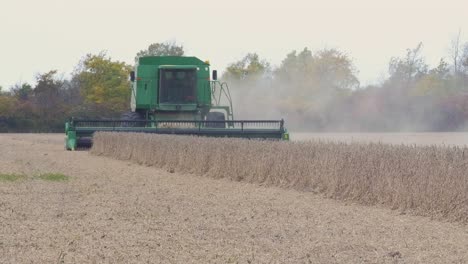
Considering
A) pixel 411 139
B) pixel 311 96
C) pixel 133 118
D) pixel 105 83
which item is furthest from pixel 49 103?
pixel 133 118

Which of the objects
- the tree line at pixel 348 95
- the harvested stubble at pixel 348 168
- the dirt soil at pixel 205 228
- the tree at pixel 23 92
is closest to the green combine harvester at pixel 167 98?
the harvested stubble at pixel 348 168

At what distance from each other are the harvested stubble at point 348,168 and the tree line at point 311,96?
120 ft

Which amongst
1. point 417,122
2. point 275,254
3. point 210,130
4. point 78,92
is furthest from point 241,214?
point 78,92

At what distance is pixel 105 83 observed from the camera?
237ft

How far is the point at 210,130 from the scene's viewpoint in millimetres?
24906

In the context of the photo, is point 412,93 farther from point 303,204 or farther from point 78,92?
point 303,204

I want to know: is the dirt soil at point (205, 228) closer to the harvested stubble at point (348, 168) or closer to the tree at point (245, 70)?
the harvested stubble at point (348, 168)

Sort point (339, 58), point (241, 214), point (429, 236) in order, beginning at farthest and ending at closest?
point (339, 58) < point (241, 214) < point (429, 236)

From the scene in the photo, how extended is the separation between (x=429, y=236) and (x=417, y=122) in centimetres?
5382

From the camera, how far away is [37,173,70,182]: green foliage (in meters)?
16.2

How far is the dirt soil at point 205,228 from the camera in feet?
24.6

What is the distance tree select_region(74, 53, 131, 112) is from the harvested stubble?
50105 millimetres

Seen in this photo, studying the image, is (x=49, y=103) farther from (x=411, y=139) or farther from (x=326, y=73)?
(x=411, y=139)

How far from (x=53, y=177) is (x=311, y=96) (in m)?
54.3
